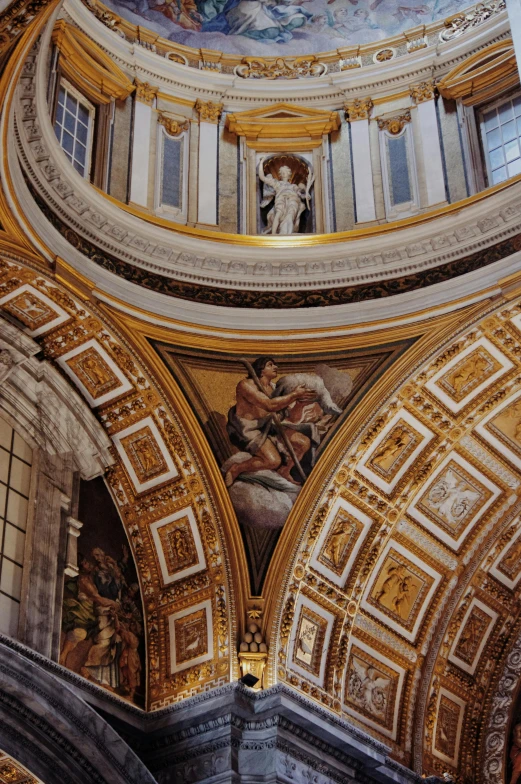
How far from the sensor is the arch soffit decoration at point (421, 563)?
17.8 m

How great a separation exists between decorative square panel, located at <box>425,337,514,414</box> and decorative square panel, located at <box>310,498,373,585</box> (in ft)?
6.88

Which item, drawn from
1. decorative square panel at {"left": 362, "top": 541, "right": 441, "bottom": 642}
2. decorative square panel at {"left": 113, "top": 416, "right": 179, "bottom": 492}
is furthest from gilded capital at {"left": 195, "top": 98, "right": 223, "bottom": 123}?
decorative square panel at {"left": 362, "top": 541, "right": 441, "bottom": 642}

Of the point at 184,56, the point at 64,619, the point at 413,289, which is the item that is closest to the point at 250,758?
the point at 64,619

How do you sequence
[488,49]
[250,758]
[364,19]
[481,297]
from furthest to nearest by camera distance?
1. [364,19]
2. [488,49]
3. [481,297]
4. [250,758]

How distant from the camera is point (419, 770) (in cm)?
1850

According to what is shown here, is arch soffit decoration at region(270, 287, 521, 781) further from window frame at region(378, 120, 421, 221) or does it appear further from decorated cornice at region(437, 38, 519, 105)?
decorated cornice at region(437, 38, 519, 105)

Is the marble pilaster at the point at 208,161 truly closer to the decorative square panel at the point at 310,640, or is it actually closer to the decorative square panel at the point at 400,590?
the decorative square panel at the point at 400,590

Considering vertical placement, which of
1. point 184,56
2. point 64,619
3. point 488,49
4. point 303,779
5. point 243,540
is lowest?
point 303,779

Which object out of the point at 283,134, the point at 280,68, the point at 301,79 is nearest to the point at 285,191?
the point at 283,134

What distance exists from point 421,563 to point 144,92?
27.8 ft

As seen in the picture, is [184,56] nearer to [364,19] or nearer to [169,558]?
[364,19]

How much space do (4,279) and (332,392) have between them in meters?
4.90

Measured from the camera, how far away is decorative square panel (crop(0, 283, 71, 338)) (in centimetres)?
1684

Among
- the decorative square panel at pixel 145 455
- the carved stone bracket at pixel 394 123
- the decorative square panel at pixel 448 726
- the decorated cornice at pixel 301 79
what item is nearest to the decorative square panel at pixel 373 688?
the decorative square panel at pixel 448 726
